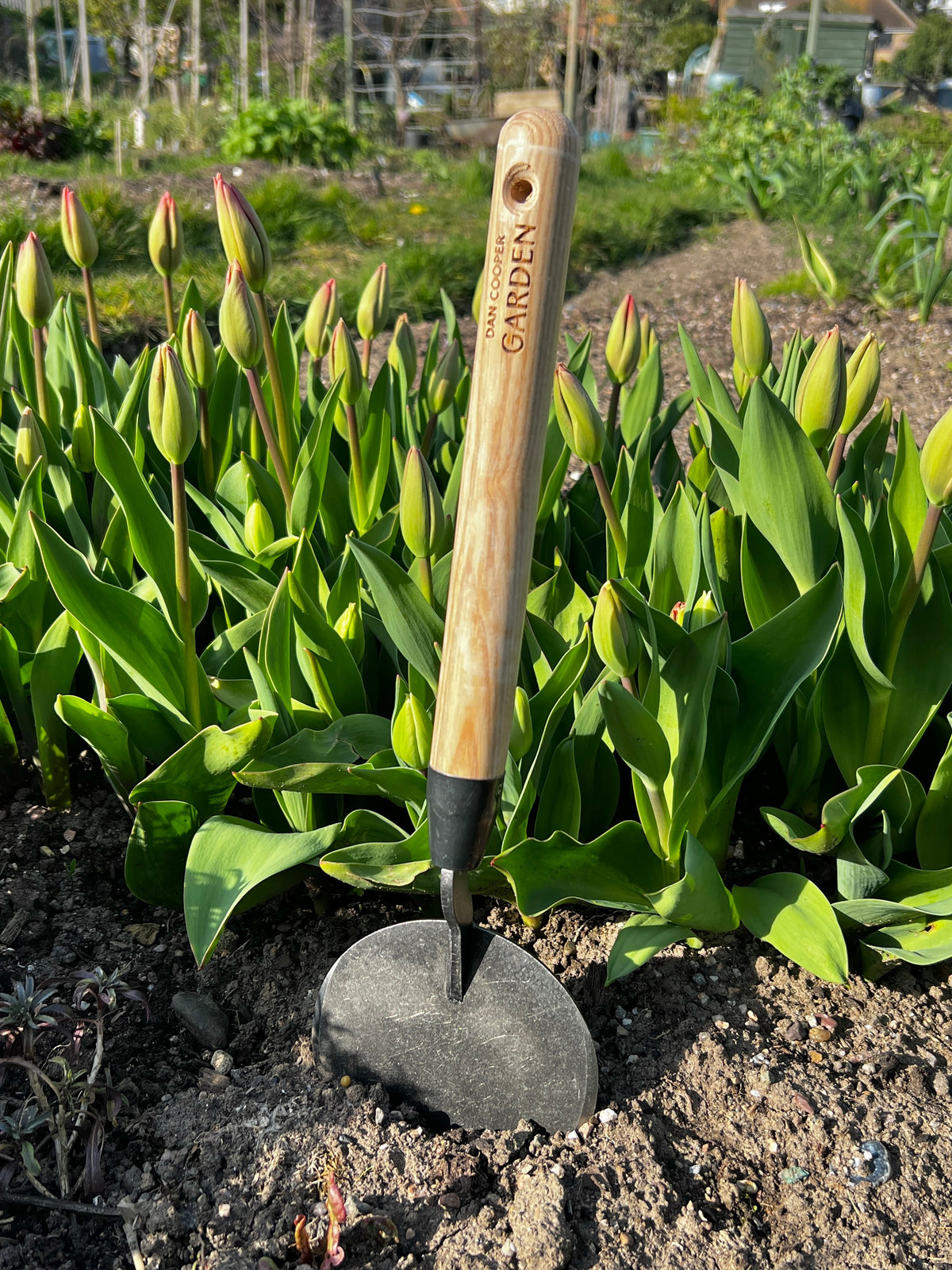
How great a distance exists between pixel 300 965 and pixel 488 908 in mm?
263

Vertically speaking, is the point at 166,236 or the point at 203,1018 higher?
the point at 166,236

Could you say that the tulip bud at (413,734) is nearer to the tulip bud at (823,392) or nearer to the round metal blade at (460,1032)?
the round metal blade at (460,1032)

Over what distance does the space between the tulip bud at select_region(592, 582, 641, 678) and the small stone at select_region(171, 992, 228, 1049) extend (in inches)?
25.4

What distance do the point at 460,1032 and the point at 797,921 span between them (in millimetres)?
409

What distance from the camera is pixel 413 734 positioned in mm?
1213

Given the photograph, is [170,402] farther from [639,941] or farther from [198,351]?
[639,941]

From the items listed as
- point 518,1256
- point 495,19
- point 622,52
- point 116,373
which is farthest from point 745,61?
point 518,1256

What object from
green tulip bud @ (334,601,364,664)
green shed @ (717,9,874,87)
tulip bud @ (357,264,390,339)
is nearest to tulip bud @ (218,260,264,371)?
tulip bud @ (357,264,390,339)

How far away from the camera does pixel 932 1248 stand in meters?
1.06

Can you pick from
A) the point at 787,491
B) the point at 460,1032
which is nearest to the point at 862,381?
the point at 787,491

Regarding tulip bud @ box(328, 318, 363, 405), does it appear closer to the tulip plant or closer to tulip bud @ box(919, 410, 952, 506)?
the tulip plant

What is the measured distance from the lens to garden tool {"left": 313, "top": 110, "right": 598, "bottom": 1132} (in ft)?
2.79

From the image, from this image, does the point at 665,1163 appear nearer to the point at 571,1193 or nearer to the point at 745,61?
the point at 571,1193

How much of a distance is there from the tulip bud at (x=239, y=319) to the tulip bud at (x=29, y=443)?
337mm
